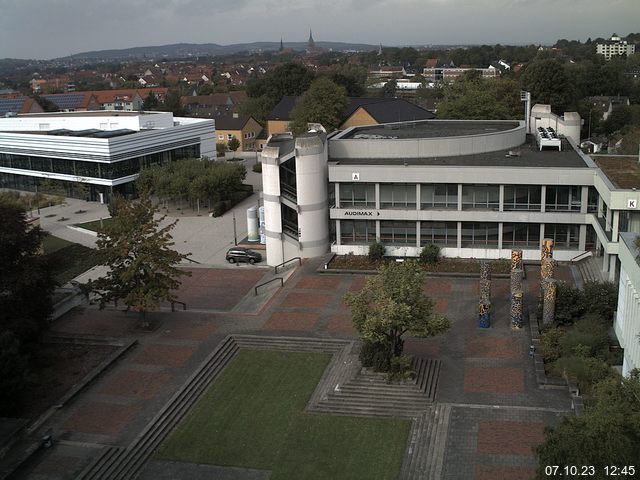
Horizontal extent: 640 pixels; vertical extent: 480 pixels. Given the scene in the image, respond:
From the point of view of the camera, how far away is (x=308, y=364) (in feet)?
98.4

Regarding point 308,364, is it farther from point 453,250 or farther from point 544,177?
point 544,177

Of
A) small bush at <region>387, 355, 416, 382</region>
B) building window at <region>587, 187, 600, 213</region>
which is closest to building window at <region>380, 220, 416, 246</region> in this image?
building window at <region>587, 187, 600, 213</region>

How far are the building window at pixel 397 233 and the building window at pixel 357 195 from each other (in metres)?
1.63

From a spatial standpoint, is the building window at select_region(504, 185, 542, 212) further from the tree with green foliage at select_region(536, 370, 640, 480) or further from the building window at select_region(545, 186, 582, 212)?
the tree with green foliage at select_region(536, 370, 640, 480)

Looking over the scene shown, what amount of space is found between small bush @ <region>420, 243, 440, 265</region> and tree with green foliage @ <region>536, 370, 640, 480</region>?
2485 centimetres

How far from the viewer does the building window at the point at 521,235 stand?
42.0m

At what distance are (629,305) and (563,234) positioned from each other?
17563 mm

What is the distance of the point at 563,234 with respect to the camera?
4156cm

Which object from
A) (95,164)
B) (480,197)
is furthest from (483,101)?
(95,164)

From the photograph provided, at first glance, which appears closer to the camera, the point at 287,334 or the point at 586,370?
the point at 586,370

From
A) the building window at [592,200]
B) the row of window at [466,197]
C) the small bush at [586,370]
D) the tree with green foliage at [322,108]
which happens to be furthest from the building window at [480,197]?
the tree with green foliage at [322,108]

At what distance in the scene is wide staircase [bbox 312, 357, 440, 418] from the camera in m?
26.0

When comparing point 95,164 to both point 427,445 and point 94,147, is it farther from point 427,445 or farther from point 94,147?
point 427,445

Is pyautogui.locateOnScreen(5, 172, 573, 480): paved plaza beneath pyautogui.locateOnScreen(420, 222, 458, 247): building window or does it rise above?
beneath
